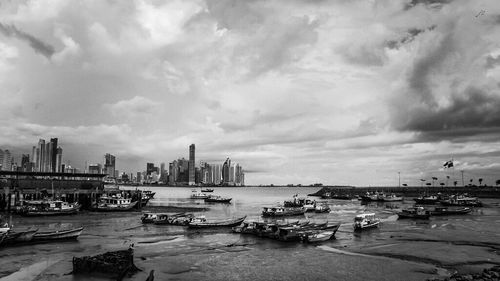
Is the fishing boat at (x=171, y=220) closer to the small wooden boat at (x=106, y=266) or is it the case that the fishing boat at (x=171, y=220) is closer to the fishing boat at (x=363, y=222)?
the fishing boat at (x=363, y=222)

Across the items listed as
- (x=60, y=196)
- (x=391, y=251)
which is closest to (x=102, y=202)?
(x=60, y=196)

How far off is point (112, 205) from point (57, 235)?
4488 cm

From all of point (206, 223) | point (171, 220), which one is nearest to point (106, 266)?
point (206, 223)

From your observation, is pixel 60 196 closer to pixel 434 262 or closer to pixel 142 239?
pixel 142 239

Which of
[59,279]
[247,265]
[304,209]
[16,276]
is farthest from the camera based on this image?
[304,209]

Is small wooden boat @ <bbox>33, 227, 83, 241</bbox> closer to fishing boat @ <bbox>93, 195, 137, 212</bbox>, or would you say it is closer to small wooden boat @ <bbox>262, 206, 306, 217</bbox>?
fishing boat @ <bbox>93, 195, 137, 212</bbox>

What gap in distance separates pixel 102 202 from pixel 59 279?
7201 cm

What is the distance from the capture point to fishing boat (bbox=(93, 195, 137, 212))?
296 feet

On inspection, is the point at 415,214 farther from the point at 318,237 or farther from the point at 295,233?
the point at 295,233

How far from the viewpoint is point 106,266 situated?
28.0 meters

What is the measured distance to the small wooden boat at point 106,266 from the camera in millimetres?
27812

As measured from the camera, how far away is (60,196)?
9694 cm

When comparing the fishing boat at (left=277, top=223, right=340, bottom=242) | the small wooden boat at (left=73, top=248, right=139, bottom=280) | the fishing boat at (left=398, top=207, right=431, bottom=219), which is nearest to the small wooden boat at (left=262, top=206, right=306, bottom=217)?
the fishing boat at (left=398, top=207, right=431, bottom=219)

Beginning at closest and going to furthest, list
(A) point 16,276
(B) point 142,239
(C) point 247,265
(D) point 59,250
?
(A) point 16,276 < (C) point 247,265 < (D) point 59,250 < (B) point 142,239
